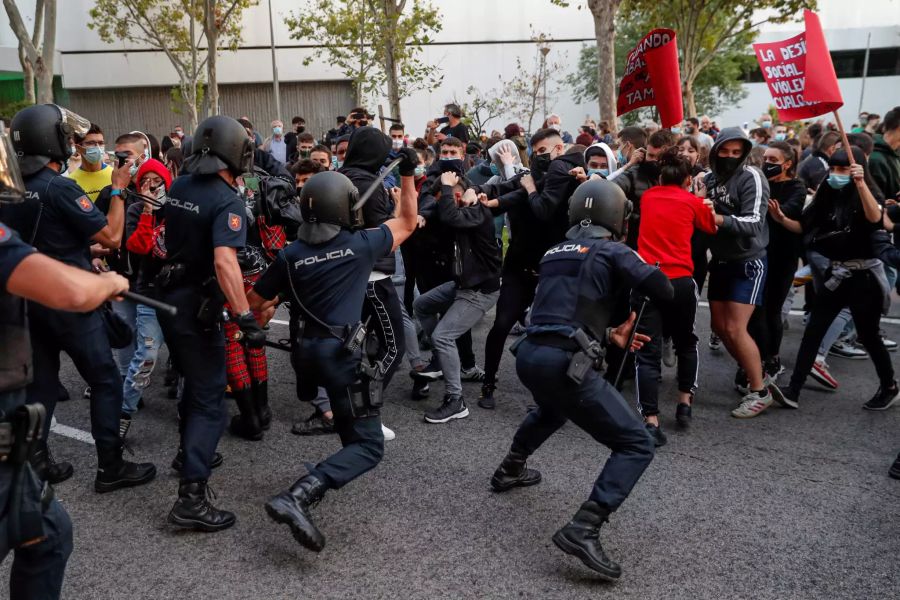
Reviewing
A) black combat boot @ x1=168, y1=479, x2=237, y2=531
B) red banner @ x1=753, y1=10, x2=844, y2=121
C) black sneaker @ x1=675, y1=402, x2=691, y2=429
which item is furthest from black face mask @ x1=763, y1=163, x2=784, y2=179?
black combat boot @ x1=168, y1=479, x2=237, y2=531

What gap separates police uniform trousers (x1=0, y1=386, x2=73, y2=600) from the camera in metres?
2.45

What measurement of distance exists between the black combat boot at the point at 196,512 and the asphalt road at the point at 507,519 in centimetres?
7

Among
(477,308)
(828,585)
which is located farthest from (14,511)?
(477,308)

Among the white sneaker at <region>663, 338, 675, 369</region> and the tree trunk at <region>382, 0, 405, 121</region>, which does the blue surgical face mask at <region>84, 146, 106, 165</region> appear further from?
the tree trunk at <region>382, 0, 405, 121</region>

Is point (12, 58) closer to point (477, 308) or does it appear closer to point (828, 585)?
point (477, 308)

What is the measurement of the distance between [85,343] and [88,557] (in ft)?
3.52

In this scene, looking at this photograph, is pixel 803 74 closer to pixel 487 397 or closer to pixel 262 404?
pixel 487 397

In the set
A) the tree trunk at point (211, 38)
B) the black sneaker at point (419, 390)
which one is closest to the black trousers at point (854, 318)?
the black sneaker at point (419, 390)

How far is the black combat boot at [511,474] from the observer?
4.19 metres

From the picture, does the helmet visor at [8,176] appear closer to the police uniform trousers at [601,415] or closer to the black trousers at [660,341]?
the police uniform trousers at [601,415]

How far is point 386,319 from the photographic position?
480cm

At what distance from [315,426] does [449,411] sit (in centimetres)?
94

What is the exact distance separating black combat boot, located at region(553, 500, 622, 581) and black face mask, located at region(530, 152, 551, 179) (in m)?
2.94

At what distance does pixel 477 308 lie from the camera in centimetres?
556
